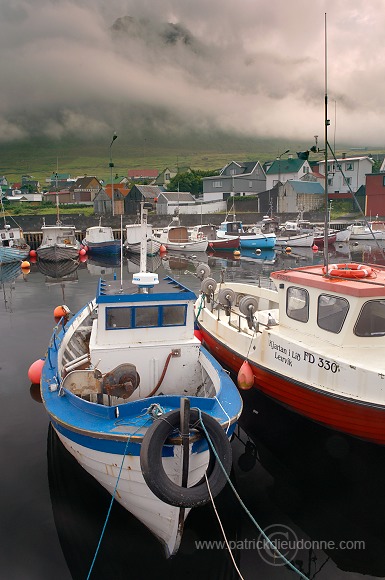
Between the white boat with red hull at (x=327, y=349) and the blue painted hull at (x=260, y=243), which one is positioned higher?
the blue painted hull at (x=260, y=243)

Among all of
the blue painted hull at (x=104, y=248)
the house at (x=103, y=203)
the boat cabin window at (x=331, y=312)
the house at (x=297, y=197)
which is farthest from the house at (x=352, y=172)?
the boat cabin window at (x=331, y=312)

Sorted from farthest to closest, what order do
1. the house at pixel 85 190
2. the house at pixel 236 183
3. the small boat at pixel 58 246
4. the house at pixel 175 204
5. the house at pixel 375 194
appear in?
the house at pixel 85 190, the house at pixel 236 183, the house at pixel 175 204, the house at pixel 375 194, the small boat at pixel 58 246

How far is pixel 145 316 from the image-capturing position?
9.17 m

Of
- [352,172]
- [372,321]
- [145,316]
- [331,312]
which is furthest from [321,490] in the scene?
[352,172]

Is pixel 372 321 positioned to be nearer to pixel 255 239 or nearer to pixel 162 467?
pixel 162 467

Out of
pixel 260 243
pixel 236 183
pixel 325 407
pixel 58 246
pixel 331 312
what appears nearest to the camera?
pixel 325 407

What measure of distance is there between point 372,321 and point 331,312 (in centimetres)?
94

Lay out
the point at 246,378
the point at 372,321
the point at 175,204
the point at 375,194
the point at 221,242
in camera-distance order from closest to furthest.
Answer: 1. the point at 372,321
2. the point at 246,378
3. the point at 221,242
4. the point at 375,194
5. the point at 175,204

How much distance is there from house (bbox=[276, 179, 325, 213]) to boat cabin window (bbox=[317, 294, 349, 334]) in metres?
70.8

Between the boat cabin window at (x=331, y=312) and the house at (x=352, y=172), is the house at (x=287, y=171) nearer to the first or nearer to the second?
the house at (x=352, y=172)

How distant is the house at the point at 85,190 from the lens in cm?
11200

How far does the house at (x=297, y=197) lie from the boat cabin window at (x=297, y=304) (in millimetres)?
69953

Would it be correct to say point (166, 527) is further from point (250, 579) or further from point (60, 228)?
point (60, 228)

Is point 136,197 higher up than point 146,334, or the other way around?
point 136,197
